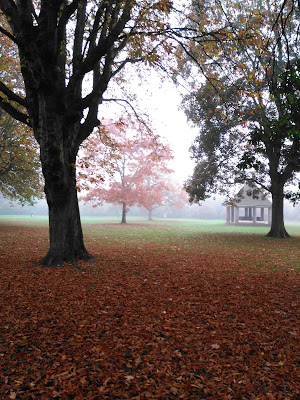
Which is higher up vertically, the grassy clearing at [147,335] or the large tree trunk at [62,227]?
the large tree trunk at [62,227]

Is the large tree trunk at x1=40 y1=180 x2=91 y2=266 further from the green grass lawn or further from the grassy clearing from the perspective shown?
the green grass lawn

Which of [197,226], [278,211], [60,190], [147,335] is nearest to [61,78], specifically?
[60,190]

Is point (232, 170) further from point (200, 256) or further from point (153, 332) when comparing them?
point (153, 332)

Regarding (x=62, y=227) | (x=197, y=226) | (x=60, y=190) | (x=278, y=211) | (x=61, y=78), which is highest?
(x=61, y=78)

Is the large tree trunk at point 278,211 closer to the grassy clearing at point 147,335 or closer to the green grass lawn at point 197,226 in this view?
the green grass lawn at point 197,226

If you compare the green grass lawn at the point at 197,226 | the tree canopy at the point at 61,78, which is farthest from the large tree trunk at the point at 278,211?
the tree canopy at the point at 61,78

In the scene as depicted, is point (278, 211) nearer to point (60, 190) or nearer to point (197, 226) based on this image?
point (197, 226)

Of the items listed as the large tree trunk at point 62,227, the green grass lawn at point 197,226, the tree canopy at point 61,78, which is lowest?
the green grass lawn at point 197,226

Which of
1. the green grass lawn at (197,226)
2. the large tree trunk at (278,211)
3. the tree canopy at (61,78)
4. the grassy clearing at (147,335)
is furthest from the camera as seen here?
the green grass lawn at (197,226)

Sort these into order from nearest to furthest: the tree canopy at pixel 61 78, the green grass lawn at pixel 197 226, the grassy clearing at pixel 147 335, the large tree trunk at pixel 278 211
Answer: the grassy clearing at pixel 147 335 < the tree canopy at pixel 61 78 < the large tree trunk at pixel 278 211 < the green grass lawn at pixel 197 226

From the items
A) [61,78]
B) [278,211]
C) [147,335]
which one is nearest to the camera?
[147,335]

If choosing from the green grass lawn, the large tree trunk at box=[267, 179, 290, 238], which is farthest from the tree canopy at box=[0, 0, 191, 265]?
the green grass lawn

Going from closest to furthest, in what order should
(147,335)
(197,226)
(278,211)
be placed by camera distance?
1. (147,335)
2. (278,211)
3. (197,226)

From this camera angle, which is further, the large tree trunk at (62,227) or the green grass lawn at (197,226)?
the green grass lawn at (197,226)
